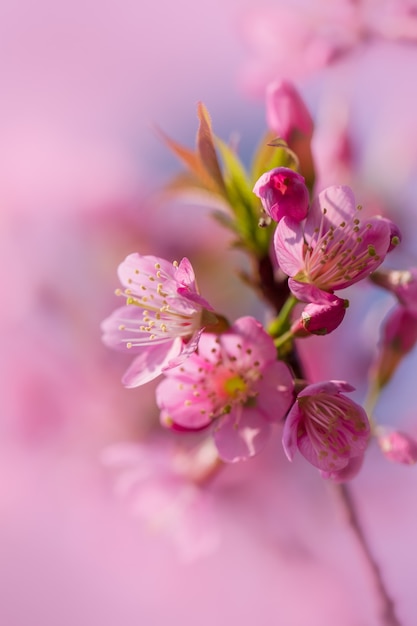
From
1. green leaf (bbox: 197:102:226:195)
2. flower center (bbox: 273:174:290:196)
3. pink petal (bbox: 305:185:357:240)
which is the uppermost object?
green leaf (bbox: 197:102:226:195)

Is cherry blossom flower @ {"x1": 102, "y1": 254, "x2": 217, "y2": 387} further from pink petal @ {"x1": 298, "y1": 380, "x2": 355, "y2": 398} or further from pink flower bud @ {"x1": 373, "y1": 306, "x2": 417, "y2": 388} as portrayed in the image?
pink flower bud @ {"x1": 373, "y1": 306, "x2": 417, "y2": 388}

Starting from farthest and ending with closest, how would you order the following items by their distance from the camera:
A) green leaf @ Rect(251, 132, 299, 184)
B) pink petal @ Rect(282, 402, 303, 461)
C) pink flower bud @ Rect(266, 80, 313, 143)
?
pink flower bud @ Rect(266, 80, 313, 143) → green leaf @ Rect(251, 132, 299, 184) → pink petal @ Rect(282, 402, 303, 461)

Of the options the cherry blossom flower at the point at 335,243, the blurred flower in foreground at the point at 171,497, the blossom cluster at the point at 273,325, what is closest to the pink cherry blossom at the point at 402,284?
the blossom cluster at the point at 273,325

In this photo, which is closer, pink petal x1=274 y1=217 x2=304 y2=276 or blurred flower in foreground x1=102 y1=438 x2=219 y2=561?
pink petal x1=274 y1=217 x2=304 y2=276

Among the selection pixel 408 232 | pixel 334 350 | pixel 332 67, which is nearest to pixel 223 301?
pixel 334 350

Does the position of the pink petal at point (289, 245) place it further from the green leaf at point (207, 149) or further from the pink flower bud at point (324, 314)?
the green leaf at point (207, 149)

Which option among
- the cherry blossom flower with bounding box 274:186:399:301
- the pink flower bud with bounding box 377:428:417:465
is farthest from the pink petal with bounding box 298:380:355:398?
the pink flower bud with bounding box 377:428:417:465

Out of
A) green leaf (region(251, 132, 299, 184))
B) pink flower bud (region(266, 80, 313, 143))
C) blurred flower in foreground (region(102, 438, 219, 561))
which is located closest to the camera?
green leaf (region(251, 132, 299, 184))

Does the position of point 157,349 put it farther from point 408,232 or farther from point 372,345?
point 408,232
